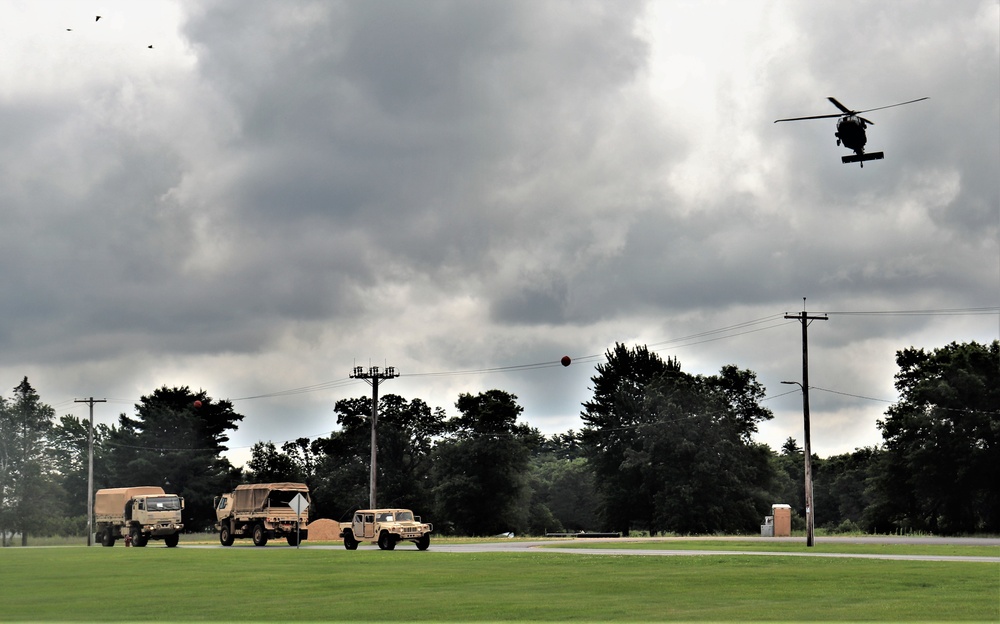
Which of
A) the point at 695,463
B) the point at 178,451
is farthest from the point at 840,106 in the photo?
the point at 178,451

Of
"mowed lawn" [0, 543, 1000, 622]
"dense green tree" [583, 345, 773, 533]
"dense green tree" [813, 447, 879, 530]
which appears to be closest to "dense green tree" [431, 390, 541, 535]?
"dense green tree" [583, 345, 773, 533]

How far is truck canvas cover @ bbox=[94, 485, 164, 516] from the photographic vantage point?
2771 inches

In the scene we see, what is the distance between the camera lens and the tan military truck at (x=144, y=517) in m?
67.3

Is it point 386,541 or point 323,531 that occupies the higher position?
point 386,541

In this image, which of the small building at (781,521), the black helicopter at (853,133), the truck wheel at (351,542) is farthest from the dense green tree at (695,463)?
the black helicopter at (853,133)

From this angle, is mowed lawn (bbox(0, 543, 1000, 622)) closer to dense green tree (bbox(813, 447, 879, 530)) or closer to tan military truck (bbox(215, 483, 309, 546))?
tan military truck (bbox(215, 483, 309, 546))

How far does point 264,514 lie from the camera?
6669cm

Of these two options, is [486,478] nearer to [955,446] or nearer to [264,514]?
[955,446]

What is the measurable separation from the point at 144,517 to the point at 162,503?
1273mm

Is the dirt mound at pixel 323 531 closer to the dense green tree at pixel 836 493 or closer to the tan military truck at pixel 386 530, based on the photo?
the tan military truck at pixel 386 530

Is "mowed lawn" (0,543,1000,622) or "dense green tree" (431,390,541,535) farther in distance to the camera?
"dense green tree" (431,390,541,535)

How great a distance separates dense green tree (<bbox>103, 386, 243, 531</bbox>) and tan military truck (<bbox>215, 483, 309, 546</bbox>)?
202 feet

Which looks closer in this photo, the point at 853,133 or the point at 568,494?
the point at 853,133

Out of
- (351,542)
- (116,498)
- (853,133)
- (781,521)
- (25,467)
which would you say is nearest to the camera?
(853,133)
